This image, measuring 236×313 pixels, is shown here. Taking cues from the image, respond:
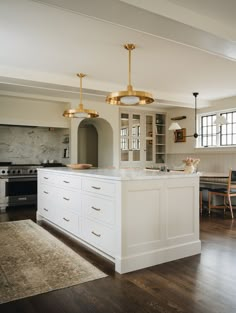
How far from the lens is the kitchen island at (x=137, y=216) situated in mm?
2666

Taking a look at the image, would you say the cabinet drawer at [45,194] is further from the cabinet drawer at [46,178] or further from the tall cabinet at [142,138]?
the tall cabinet at [142,138]

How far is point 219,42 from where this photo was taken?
9.61 feet

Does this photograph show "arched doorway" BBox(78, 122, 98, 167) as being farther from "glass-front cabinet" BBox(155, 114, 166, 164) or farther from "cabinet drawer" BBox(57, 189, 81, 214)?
"cabinet drawer" BBox(57, 189, 81, 214)

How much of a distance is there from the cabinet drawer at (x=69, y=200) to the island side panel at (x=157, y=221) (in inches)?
37.1

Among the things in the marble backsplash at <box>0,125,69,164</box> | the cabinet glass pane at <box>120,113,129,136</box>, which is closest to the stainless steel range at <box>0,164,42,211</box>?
the marble backsplash at <box>0,125,69,164</box>

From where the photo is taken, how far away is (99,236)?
301 cm

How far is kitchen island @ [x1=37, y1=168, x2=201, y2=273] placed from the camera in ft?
8.75

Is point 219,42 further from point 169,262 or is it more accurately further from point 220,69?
point 169,262

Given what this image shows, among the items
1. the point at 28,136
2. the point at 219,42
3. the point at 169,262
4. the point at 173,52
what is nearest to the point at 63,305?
the point at 169,262

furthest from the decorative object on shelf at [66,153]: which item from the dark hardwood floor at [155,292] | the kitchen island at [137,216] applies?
the dark hardwood floor at [155,292]

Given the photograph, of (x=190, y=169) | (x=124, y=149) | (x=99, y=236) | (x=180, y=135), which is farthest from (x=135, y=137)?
(x=99, y=236)

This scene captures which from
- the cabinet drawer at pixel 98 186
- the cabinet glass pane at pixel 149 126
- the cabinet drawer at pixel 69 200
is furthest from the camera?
the cabinet glass pane at pixel 149 126

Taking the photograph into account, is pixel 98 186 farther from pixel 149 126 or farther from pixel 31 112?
pixel 149 126

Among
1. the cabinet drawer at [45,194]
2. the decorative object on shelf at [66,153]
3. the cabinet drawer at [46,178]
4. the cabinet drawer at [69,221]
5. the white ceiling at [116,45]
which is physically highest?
the white ceiling at [116,45]
